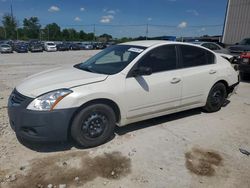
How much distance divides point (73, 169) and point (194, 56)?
3135 mm

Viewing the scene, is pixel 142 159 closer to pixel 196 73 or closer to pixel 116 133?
pixel 116 133

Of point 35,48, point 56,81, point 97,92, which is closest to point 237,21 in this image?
point 97,92

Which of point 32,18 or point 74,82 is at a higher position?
point 32,18

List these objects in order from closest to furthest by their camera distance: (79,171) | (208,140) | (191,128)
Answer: (79,171)
(208,140)
(191,128)

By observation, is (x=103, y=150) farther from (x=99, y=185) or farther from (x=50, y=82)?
(x=50, y=82)

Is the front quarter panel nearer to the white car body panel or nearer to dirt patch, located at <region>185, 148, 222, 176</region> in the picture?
the white car body panel

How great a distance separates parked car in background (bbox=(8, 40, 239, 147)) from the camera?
10.1 feet

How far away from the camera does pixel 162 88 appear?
3.91 m

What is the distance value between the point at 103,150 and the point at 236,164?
1925 millimetres

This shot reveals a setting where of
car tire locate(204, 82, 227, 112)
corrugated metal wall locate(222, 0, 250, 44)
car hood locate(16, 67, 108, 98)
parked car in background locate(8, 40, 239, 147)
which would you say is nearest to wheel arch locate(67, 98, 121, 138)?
parked car in background locate(8, 40, 239, 147)

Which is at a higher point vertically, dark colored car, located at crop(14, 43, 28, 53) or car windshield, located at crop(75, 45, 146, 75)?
car windshield, located at crop(75, 45, 146, 75)

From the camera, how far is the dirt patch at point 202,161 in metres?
2.98

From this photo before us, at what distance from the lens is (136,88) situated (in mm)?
3619

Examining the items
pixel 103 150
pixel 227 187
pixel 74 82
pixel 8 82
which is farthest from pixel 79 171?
pixel 8 82
